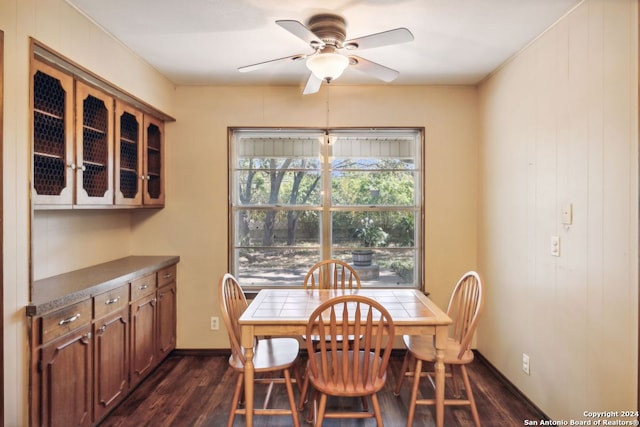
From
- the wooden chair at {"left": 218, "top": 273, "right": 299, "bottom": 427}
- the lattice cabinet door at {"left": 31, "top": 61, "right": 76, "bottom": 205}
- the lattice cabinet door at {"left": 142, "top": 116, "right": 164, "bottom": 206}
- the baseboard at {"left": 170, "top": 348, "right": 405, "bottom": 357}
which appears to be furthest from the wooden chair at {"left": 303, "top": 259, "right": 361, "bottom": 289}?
the lattice cabinet door at {"left": 31, "top": 61, "right": 76, "bottom": 205}

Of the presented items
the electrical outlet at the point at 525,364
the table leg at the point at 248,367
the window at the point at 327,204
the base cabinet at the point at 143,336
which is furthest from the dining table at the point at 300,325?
the window at the point at 327,204

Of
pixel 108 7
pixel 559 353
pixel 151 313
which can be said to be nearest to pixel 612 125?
pixel 559 353

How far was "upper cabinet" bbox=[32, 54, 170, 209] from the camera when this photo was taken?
6.10 feet

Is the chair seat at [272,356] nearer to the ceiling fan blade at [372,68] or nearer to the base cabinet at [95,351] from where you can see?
the base cabinet at [95,351]

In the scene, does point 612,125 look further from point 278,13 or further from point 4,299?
point 4,299

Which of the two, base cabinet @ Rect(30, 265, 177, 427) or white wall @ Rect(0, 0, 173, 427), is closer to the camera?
white wall @ Rect(0, 0, 173, 427)

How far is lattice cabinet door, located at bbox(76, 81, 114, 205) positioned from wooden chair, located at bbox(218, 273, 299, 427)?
40.2 inches

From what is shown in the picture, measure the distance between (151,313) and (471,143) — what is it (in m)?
3.11

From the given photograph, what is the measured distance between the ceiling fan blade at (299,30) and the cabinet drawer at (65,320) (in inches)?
71.5

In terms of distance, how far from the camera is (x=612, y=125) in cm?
165

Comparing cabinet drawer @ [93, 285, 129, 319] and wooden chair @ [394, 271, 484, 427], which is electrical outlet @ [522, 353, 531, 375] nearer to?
wooden chair @ [394, 271, 484, 427]

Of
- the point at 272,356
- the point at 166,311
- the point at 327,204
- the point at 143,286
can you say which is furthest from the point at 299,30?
the point at 166,311

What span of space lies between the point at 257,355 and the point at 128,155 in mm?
1843

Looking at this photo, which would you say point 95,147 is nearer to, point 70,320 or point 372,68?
point 70,320
